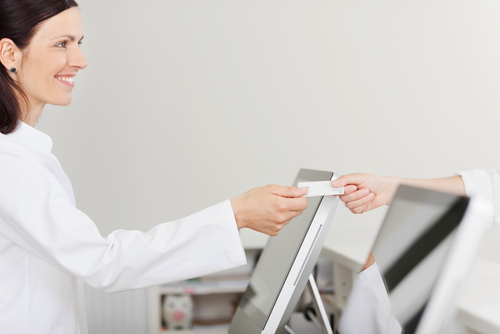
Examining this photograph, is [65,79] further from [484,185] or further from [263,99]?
[263,99]

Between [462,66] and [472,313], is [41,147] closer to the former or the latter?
[472,313]

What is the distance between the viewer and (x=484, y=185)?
1190 mm

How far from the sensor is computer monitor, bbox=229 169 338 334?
920 mm

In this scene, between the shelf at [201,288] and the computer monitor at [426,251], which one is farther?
the shelf at [201,288]

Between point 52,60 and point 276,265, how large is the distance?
2.25 feet

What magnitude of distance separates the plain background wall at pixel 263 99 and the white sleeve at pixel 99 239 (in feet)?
4.74

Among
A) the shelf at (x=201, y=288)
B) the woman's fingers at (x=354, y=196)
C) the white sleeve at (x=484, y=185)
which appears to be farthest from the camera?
the shelf at (x=201, y=288)

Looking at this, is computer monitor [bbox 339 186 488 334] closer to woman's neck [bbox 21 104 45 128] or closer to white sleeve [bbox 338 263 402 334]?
white sleeve [bbox 338 263 402 334]

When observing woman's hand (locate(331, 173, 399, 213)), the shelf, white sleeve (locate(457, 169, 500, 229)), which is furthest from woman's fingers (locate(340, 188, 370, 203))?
the shelf

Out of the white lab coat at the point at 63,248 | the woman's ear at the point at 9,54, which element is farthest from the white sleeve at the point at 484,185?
the woman's ear at the point at 9,54

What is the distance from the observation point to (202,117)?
2.32 metres

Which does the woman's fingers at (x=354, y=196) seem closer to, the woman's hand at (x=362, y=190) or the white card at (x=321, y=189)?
the woman's hand at (x=362, y=190)

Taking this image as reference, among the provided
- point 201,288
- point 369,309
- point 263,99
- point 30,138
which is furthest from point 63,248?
point 263,99

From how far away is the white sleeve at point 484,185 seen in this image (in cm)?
115
